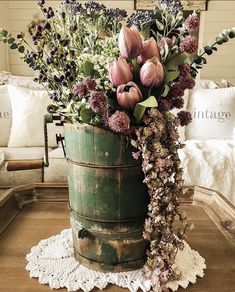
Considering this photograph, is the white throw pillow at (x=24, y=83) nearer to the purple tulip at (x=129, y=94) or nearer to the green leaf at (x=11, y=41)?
the green leaf at (x=11, y=41)

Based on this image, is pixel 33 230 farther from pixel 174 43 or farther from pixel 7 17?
pixel 7 17

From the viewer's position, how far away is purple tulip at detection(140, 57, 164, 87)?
558mm

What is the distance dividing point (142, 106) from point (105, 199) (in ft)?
0.69

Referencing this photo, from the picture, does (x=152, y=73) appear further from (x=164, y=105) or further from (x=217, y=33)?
(x=217, y=33)

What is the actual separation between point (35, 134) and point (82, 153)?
1.88 meters

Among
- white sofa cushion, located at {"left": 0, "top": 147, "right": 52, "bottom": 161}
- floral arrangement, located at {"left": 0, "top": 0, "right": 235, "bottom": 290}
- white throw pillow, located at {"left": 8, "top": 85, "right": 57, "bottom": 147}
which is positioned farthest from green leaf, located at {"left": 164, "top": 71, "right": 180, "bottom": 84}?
white throw pillow, located at {"left": 8, "top": 85, "right": 57, "bottom": 147}

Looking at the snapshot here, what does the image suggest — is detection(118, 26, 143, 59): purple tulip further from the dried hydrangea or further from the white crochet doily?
the white crochet doily

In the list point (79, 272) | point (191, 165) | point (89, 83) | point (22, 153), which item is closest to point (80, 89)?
point (89, 83)

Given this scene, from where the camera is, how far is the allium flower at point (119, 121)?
0.56m

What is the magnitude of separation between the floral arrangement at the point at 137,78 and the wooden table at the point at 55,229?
18cm

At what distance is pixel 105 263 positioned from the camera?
27.9 inches

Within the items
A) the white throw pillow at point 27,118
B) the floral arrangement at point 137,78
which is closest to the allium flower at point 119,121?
the floral arrangement at point 137,78

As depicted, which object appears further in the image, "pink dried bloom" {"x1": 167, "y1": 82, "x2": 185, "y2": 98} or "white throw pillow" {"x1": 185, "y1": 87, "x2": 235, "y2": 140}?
"white throw pillow" {"x1": 185, "y1": 87, "x2": 235, "y2": 140}

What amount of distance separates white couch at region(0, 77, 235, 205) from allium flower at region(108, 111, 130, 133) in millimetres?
1237
